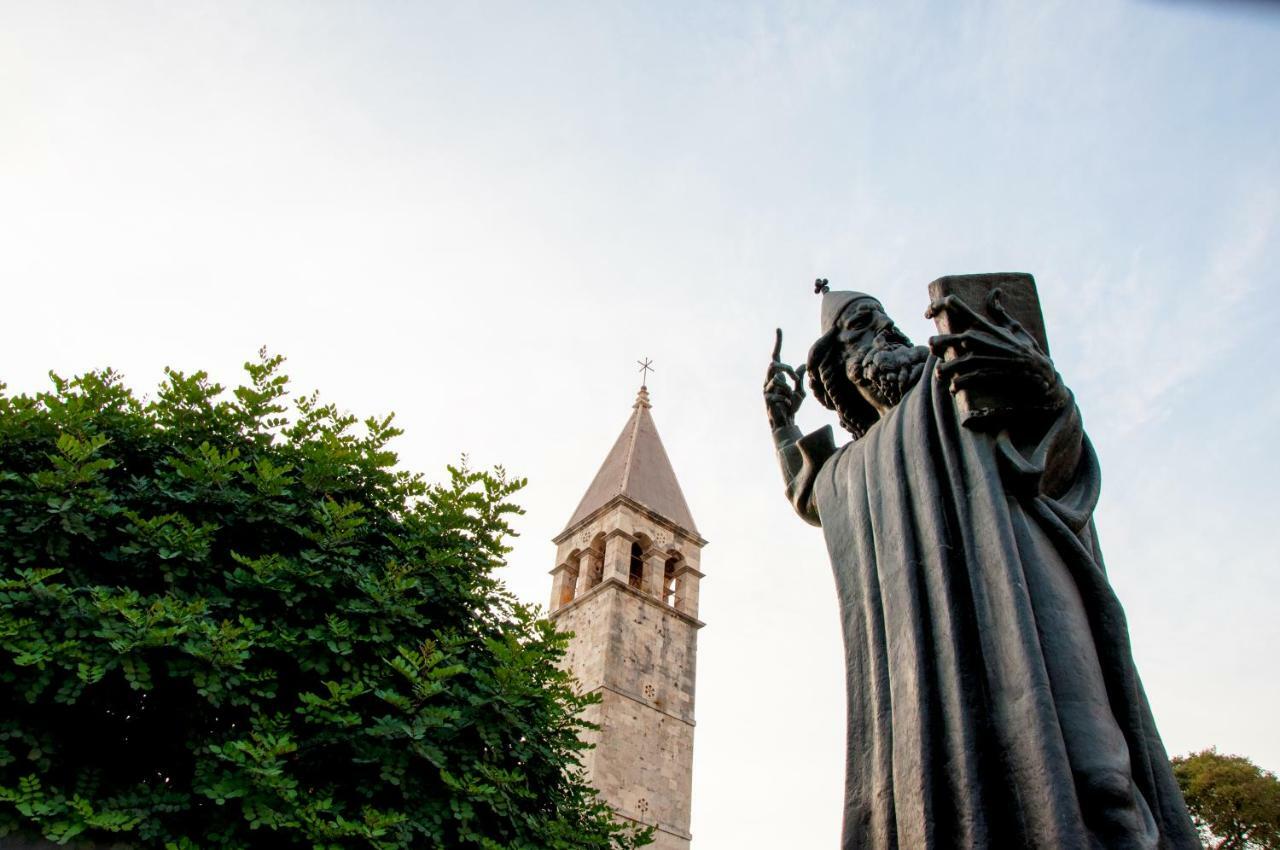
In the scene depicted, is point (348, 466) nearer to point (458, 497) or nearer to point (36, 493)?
point (458, 497)

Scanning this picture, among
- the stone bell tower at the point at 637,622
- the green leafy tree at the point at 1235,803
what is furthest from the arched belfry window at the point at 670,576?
the green leafy tree at the point at 1235,803

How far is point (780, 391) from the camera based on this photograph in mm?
3396

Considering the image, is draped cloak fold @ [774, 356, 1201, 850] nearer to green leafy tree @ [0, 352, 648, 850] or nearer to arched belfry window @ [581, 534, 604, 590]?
green leafy tree @ [0, 352, 648, 850]

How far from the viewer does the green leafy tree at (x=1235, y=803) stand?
62.5 feet

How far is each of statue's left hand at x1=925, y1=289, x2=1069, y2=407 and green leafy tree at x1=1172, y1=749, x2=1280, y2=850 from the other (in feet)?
67.0

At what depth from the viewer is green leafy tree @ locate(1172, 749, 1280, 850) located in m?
19.1

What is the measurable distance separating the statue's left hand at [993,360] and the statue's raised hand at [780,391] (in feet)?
2.84

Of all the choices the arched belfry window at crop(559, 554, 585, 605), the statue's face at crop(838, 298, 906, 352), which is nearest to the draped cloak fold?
the statue's face at crop(838, 298, 906, 352)

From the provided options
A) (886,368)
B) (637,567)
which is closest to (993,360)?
(886,368)

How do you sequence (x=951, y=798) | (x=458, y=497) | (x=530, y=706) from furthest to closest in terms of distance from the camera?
1. (x=458, y=497)
2. (x=530, y=706)
3. (x=951, y=798)

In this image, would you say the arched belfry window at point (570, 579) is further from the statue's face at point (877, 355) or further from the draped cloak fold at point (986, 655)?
the draped cloak fold at point (986, 655)

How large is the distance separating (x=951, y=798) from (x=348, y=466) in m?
7.04

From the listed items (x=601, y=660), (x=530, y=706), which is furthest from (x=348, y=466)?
(x=601, y=660)

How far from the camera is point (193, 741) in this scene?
20.6 ft
